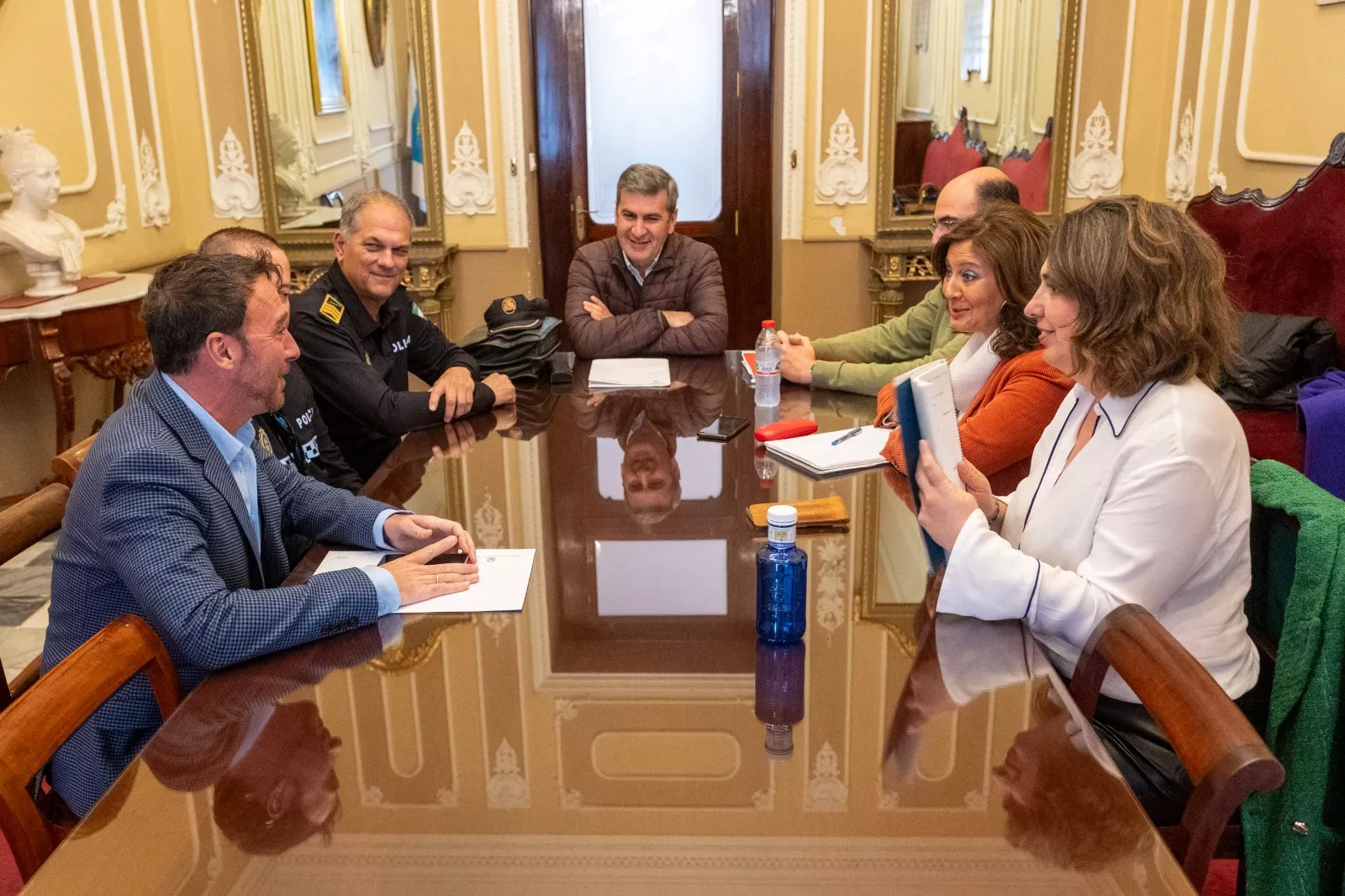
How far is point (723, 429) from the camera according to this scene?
8.53ft

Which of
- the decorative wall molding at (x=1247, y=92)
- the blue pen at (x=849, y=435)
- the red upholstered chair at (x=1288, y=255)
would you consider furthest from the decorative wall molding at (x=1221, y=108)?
the blue pen at (x=849, y=435)

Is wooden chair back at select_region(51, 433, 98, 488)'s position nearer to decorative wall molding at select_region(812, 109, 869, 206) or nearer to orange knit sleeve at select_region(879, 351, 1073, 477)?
orange knit sleeve at select_region(879, 351, 1073, 477)

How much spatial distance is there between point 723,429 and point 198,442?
1.24 metres

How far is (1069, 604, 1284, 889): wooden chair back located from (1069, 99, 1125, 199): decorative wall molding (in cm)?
420

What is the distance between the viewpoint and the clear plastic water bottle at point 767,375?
2.76 metres

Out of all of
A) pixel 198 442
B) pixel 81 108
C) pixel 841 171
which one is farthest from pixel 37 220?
pixel 841 171

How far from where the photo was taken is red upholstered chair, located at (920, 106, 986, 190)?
5113 millimetres

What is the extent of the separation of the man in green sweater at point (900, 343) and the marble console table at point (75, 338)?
85.2 inches

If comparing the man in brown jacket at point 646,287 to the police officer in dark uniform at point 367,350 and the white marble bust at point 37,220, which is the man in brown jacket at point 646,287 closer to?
the police officer in dark uniform at point 367,350

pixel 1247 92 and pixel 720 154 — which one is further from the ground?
pixel 1247 92

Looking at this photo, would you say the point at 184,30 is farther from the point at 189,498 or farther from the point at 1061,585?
the point at 1061,585

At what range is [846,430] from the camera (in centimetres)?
255

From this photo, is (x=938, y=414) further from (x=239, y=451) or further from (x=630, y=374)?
(x=630, y=374)

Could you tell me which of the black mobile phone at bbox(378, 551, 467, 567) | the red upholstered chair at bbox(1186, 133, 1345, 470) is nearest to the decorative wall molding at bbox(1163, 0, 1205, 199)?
the red upholstered chair at bbox(1186, 133, 1345, 470)
